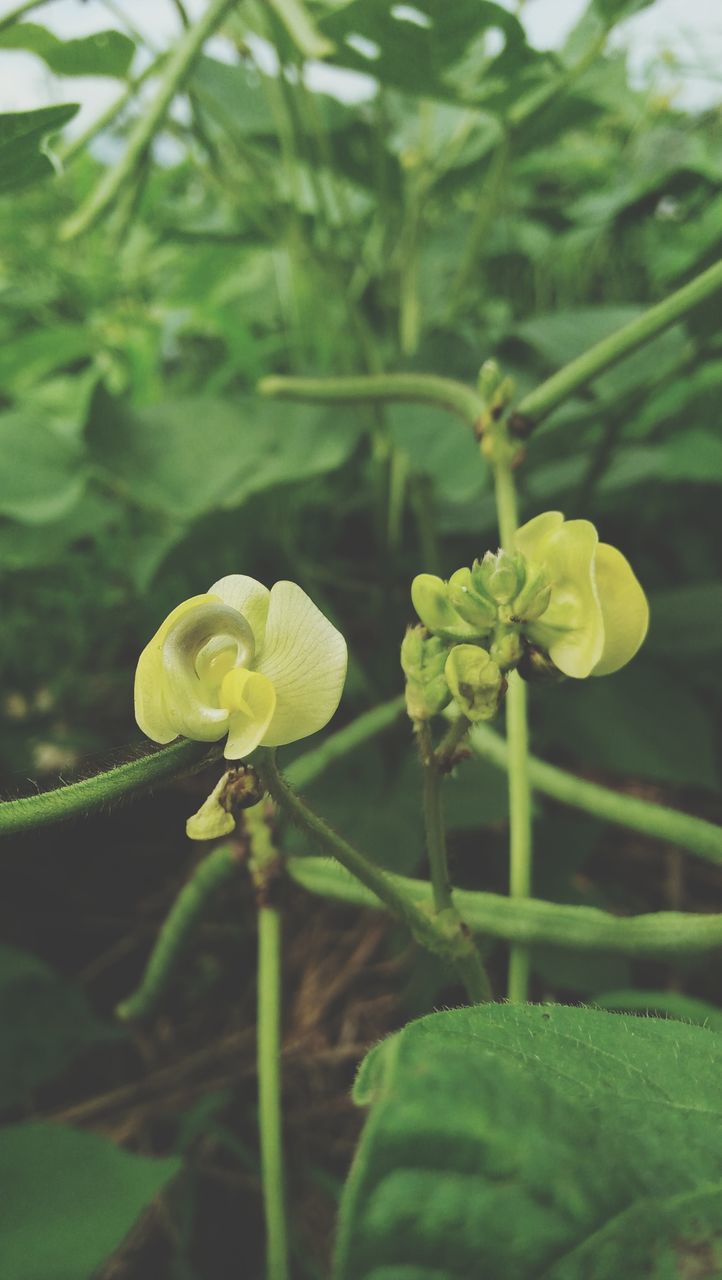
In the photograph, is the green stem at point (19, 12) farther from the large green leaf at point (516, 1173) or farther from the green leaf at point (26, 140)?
the large green leaf at point (516, 1173)

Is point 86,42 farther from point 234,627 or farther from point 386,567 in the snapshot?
point 234,627

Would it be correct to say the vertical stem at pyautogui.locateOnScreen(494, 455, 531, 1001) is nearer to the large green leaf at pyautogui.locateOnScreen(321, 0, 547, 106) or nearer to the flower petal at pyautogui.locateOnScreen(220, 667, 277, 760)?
the flower petal at pyautogui.locateOnScreen(220, 667, 277, 760)

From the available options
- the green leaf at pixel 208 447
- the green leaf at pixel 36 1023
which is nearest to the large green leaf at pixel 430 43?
the green leaf at pixel 208 447

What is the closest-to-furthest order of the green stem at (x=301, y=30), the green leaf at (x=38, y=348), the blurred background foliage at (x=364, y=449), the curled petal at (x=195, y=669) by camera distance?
the curled petal at (x=195, y=669), the green stem at (x=301, y=30), the blurred background foliage at (x=364, y=449), the green leaf at (x=38, y=348)

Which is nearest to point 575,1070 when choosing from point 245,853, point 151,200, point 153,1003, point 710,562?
point 245,853

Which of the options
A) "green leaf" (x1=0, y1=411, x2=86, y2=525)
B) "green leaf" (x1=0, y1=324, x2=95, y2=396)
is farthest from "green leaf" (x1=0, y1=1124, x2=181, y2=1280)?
"green leaf" (x1=0, y1=324, x2=95, y2=396)

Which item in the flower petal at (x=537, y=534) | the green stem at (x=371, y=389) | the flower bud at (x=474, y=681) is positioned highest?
the green stem at (x=371, y=389)

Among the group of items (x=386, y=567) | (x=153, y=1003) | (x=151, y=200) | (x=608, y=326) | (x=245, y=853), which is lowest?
(x=153, y=1003)
